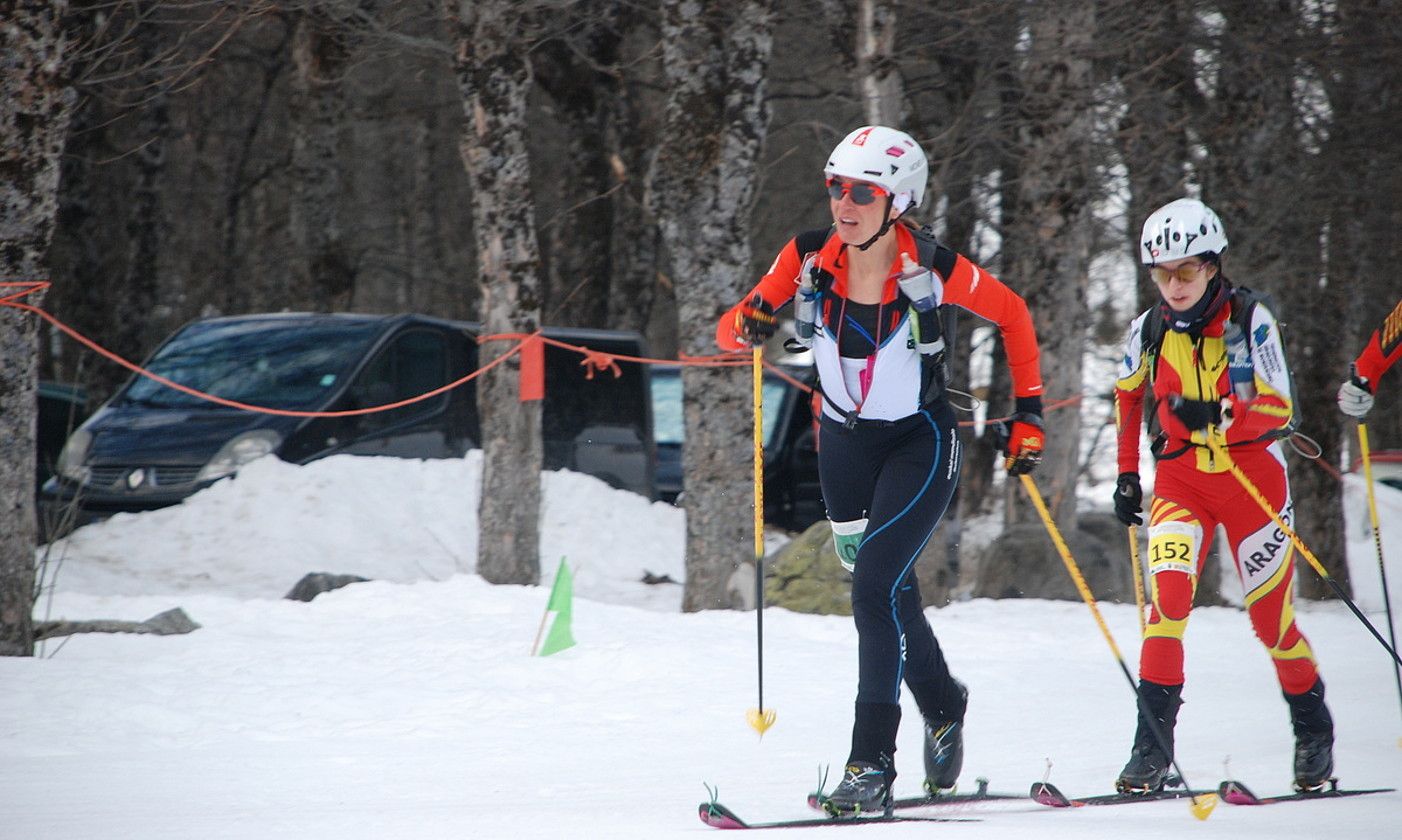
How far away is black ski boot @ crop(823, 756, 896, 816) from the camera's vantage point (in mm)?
4555

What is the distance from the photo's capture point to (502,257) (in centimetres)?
964

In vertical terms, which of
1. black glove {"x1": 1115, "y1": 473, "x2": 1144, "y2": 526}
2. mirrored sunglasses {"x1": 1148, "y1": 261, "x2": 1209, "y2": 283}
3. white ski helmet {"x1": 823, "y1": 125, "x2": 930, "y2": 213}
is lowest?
black glove {"x1": 1115, "y1": 473, "x2": 1144, "y2": 526}

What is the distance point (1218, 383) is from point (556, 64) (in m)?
12.4

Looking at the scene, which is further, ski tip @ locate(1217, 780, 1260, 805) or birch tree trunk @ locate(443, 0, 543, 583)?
birch tree trunk @ locate(443, 0, 543, 583)

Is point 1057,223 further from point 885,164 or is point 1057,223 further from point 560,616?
point 885,164

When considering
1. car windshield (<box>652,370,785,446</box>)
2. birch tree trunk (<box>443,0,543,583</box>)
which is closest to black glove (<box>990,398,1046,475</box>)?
A: birch tree trunk (<box>443,0,543,583</box>)

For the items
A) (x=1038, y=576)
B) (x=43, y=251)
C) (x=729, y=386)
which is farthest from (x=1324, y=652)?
(x=43, y=251)

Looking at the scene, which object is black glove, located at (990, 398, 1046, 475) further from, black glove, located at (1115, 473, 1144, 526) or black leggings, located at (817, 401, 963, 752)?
black glove, located at (1115, 473, 1144, 526)

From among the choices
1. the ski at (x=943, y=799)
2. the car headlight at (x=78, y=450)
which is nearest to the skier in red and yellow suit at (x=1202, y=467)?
the ski at (x=943, y=799)

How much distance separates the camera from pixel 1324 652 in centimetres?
927

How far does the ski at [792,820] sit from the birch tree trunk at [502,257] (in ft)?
17.4

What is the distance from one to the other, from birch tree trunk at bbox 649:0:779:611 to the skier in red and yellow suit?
4.40 meters

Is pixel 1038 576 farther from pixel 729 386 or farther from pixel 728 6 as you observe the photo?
pixel 728 6

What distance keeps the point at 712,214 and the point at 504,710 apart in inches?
161
